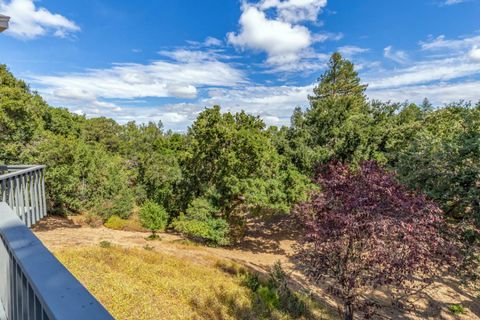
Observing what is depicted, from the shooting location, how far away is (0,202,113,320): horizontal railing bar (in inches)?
30.7

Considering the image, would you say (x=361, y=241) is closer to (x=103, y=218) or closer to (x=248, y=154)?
(x=248, y=154)

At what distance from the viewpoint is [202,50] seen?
69.4ft

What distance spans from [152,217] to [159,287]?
902 cm

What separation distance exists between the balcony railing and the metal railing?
184 cm

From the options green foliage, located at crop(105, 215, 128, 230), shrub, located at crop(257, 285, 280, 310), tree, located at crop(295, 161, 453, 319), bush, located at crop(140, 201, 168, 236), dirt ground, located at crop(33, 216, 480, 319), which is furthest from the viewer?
green foliage, located at crop(105, 215, 128, 230)

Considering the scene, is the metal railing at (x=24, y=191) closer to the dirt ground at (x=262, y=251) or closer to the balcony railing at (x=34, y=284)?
the balcony railing at (x=34, y=284)

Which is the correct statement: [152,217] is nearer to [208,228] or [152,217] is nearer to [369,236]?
[208,228]

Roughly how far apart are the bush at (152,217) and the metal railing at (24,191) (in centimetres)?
1118

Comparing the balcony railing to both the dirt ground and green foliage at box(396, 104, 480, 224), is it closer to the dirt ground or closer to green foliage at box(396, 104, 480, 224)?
the dirt ground

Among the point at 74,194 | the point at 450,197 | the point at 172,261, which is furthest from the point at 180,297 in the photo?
the point at 74,194

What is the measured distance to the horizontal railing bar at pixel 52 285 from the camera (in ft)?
2.56

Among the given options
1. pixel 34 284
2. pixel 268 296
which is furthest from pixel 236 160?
pixel 34 284

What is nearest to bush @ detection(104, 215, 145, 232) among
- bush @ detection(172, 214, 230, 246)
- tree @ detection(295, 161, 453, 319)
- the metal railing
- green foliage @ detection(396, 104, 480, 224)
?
bush @ detection(172, 214, 230, 246)

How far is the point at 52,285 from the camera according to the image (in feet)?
3.07
